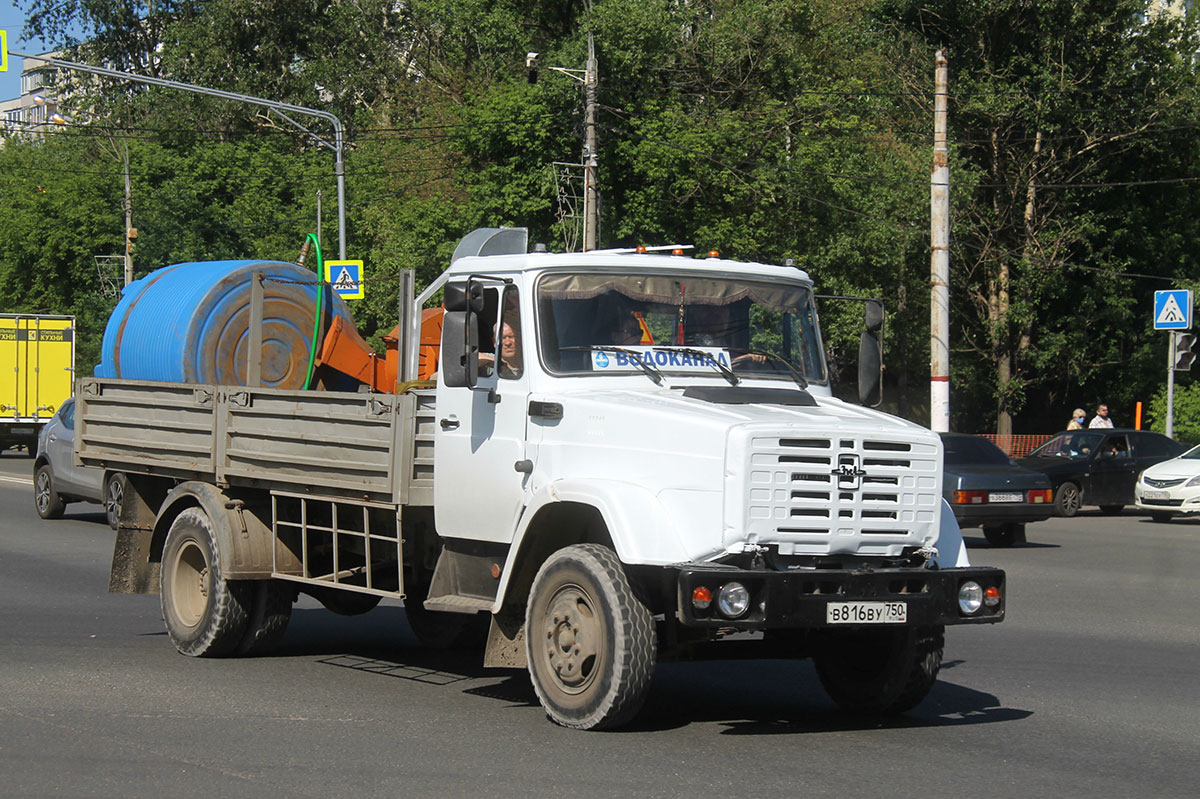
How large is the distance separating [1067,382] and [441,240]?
1749 cm

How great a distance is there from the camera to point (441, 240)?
3856 centimetres

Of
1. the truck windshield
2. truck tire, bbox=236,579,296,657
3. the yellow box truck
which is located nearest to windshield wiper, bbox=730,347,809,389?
the truck windshield

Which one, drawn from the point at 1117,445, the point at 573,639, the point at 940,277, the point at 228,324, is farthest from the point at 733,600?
the point at 1117,445

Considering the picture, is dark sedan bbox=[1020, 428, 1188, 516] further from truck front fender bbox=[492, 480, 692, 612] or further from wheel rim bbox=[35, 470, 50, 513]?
truck front fender bbox=[492, 480, 692, 612]

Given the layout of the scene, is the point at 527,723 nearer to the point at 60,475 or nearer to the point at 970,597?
the point at 970,597

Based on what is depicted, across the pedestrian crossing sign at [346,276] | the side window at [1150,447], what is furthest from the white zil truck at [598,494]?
the side window at [1150,447]

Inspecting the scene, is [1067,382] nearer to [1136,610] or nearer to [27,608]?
[1136,610]

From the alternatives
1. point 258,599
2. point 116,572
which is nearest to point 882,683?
point 258,599

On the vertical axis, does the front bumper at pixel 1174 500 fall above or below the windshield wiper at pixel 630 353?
below

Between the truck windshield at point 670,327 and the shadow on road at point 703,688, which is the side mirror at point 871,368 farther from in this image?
the shadow on road at point 703,688

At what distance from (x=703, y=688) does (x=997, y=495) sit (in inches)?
448

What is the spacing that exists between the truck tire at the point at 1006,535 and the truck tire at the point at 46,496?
12.7 meters

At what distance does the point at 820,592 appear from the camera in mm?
7012

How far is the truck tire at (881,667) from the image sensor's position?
25.8 ft
